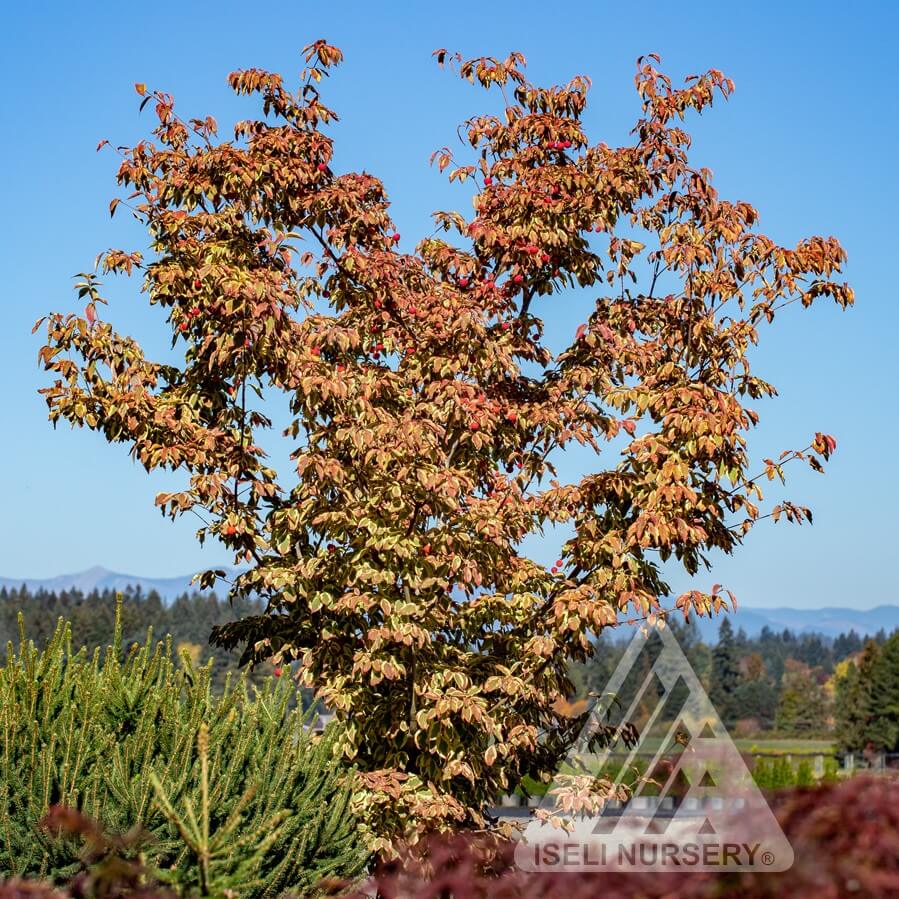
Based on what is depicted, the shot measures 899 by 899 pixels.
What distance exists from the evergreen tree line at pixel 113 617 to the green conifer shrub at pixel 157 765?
66.8 m

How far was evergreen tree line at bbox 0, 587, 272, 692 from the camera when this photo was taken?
7750cm

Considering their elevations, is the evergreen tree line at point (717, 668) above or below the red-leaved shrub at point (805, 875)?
above

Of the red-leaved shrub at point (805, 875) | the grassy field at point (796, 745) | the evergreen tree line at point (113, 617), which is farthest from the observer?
the grassy field at point (796, 745)

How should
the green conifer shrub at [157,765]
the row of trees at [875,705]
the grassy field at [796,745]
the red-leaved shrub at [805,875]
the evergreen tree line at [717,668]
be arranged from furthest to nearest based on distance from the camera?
the grassy field at [796,745], the evergreen tree line at [717,668], the row of trees at [875,705], the green conifer shrub at [157,765], the red-leaved shrub at [805,875]

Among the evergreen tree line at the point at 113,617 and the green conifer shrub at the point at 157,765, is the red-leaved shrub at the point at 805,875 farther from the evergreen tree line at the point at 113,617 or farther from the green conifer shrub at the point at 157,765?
the evergreen tree line at the point at 113,617

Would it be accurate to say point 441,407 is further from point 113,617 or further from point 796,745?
point 796,745

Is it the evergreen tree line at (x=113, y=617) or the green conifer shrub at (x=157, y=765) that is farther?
the evergreen tree line at (x=113, y=617)

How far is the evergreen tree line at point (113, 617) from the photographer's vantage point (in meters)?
77.5

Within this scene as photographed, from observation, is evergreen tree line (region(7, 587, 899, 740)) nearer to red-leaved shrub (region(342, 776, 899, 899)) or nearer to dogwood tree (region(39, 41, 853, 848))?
dogwood tree (region(39, 41, 853, 848))

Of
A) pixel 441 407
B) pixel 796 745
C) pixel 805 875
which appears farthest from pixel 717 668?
pixel 805 875

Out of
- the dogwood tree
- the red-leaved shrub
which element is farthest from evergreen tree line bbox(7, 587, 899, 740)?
the red-leaved shrub

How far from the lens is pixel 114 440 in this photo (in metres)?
7.56

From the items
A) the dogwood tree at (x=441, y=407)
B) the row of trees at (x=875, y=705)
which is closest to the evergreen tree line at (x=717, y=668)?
the row of trees at (x=875, y=705)

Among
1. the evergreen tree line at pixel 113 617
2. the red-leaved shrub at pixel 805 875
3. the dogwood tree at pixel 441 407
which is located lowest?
the red-leaved shrub at pixel 805 875
